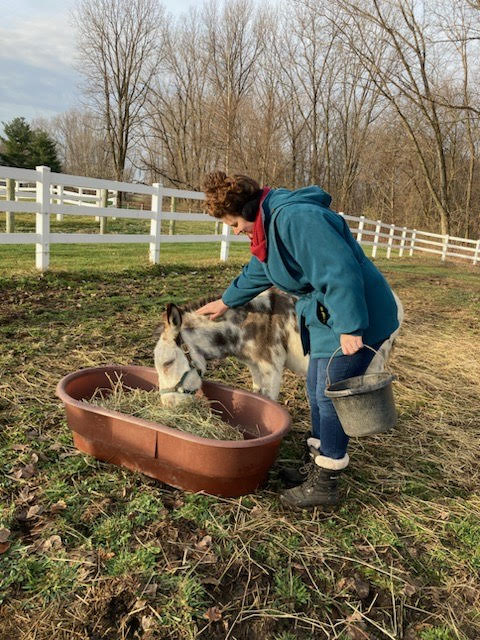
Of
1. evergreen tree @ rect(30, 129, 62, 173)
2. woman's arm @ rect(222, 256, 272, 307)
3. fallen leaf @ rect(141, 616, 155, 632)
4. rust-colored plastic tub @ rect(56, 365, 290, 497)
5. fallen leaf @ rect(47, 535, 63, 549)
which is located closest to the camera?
fallen leaf @ rect(141, 616, 155, 632)

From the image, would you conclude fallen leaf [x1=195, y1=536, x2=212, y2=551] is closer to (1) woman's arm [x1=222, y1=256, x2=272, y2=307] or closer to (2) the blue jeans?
(2) the blue jeans

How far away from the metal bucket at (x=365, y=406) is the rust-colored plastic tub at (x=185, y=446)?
0.46 metres

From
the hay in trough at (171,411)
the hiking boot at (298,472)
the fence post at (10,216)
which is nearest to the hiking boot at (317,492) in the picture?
the hiking boot at (298,472)

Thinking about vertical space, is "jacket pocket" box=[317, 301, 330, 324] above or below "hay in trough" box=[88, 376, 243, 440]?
above

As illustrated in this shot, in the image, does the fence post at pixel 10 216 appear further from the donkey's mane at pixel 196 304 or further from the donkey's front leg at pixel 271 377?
the donkey's front leg at pixel 271 377

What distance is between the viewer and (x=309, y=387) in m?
3.07

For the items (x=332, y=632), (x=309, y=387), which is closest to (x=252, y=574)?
(x=332, y=632)

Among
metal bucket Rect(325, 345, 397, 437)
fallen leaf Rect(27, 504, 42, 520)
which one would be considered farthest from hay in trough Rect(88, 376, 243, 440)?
metal bucket Rect(325, 345, 397, 437)

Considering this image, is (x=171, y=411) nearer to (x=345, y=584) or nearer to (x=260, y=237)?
(x=260, y=237)

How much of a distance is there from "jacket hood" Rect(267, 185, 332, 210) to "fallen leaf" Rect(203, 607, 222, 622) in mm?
1897

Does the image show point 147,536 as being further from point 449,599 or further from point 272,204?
point 272,204

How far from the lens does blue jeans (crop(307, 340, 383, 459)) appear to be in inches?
101

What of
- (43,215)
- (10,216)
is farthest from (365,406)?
(10,216)

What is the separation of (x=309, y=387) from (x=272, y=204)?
3.96 feet
